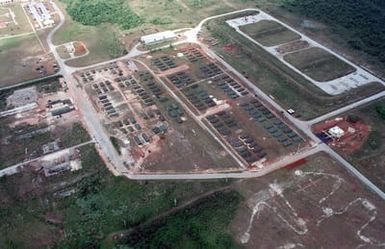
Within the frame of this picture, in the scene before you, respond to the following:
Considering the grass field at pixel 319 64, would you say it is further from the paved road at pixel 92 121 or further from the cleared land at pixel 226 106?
the paved road at pixel 92 121

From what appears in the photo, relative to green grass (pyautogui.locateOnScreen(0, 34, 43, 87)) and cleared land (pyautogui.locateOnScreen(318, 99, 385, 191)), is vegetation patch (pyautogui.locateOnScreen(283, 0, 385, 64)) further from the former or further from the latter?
green grass (pyautogui.locateOnScreen(0, 34, 43, 87))

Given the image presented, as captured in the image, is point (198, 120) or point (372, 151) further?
point (198, 120)

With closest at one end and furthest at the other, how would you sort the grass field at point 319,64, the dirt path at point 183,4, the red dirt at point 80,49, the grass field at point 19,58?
1. the grass field at point 319,64
2. the grass field at point 19,58
3. the red dirt at point 80,49
4. the dirt path at point 183,4

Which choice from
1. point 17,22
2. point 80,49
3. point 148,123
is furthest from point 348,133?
point 17,22

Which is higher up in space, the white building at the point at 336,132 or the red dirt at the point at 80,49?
the white building at the point at 336,132

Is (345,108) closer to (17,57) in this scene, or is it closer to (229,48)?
(229,48)

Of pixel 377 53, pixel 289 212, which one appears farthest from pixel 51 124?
pixel 377 53

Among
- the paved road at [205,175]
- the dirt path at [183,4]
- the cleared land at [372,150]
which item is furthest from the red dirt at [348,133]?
the dirt path at [183,4]
